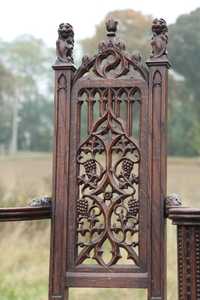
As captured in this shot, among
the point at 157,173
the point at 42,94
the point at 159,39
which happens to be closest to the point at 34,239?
the point at 42,94

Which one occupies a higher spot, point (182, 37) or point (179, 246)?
point (182, 37)

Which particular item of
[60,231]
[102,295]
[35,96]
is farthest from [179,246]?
[35,96]

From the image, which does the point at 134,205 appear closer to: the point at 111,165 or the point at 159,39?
the point at 111,165

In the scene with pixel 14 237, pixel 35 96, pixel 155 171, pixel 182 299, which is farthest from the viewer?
pixel 35 96

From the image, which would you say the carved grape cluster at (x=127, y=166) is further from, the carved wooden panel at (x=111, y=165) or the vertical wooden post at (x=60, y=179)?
the vertical wooden post at (x=60, y=179)

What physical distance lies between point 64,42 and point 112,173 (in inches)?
21.1

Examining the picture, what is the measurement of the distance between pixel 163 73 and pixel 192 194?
3.33 metres

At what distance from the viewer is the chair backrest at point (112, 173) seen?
1556 millimetres

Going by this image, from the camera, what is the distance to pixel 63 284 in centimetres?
158

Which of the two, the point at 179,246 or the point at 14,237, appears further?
the point at 14,237

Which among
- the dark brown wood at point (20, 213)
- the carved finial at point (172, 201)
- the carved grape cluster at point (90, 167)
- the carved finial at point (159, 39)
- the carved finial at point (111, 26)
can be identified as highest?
the carved finial at point (111, 26)

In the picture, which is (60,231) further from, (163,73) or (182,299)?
(163,73)

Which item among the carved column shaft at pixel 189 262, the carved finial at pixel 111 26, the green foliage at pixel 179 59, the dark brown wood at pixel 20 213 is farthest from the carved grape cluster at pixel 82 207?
the green foliage at pixel 179 59

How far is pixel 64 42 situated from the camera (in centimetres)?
167
